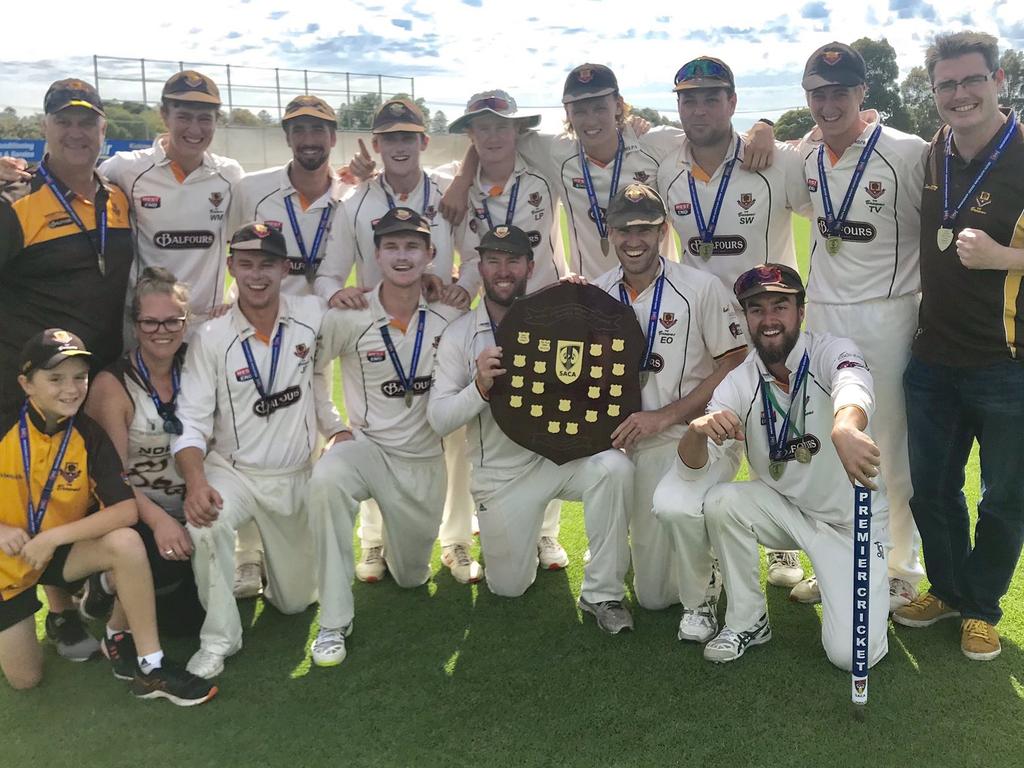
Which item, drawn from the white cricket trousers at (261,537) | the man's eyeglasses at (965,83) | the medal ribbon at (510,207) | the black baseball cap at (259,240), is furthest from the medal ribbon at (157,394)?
the man's eyeglasses at (965,83)

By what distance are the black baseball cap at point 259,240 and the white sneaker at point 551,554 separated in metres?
2.36

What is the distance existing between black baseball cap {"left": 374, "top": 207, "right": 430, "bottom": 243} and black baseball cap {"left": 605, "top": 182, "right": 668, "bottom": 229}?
108 centimetres

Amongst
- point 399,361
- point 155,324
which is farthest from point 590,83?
point 155,324

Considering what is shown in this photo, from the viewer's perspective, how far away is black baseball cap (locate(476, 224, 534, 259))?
4.88m

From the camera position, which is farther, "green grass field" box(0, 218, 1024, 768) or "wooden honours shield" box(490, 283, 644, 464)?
"wooden honours shield" box(490, 283, 644, 464)

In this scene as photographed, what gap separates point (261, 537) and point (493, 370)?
1.57 m

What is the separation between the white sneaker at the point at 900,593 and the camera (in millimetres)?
4641

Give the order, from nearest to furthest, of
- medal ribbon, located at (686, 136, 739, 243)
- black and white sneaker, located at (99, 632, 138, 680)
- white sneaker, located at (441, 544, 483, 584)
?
black and white sneaker, located at (99, 632, 138, 680)
medal ribbon, located at (686, 136, 739, 243)
white sneaker, located at (441, 544, 483, 584)

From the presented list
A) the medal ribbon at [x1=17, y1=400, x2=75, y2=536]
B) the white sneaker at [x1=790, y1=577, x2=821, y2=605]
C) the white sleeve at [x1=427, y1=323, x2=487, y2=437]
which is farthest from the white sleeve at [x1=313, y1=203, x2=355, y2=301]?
the white sneaker at [x1=790, y1=577, x2=821, y2=605]

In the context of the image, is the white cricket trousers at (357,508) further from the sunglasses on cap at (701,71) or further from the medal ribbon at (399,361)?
the sunglasses on cap at (701,71)

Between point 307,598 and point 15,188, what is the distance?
107 inches

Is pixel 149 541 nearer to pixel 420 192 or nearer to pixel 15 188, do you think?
pixel 15 188

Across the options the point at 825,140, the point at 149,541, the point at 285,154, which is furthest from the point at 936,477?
the point at 285,154

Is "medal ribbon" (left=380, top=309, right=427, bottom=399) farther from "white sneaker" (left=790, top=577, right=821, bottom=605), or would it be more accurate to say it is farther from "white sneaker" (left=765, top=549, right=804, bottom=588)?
"white sneaker" (left=790, top=577, right=821, bottom=605)
